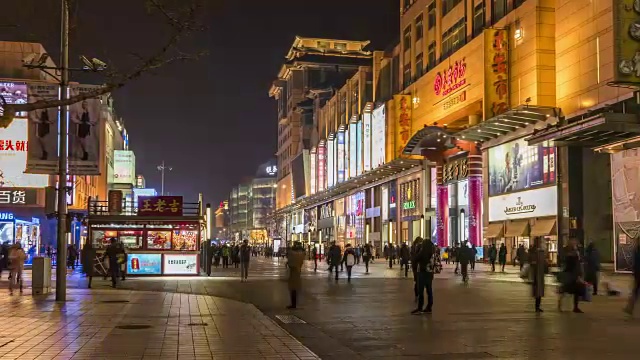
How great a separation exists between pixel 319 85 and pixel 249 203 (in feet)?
253

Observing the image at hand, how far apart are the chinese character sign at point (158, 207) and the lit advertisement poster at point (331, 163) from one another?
195 ft

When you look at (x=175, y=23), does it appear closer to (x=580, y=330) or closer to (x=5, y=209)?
(x=580, y=330)

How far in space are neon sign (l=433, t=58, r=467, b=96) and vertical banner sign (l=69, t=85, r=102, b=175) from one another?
36.5 m

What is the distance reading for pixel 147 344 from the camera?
36.1 ft

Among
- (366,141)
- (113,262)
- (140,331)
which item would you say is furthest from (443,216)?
(140,331)

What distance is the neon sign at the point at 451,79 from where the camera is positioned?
172ft

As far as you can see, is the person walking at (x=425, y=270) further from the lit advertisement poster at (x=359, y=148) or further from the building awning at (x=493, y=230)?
the lit advertisement poster at (x=359, y=148)

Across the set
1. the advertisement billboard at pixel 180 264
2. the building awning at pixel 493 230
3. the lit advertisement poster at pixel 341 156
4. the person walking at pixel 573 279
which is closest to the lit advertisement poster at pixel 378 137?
the lit advertisement poster at pixel 341 156

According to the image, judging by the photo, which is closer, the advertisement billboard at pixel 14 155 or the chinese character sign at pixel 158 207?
the chinese character sign at pixel 158 207

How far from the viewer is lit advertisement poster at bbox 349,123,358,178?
81625mm

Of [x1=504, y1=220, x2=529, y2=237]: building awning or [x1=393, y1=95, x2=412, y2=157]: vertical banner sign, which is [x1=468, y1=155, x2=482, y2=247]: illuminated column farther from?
[x1=393, y1=95, x2=412, y2=157]: vertical banner sign

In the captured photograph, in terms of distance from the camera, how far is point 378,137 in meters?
71.9

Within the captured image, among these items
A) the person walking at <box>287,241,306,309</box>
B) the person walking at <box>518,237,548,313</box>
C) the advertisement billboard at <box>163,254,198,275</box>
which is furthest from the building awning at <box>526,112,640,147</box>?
the person walking at <box>287,241,306,309</box>

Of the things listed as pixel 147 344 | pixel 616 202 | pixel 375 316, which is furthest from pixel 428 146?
pixel 147 344
